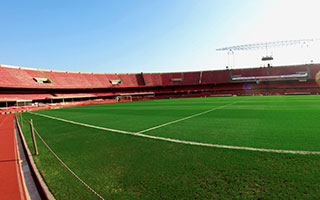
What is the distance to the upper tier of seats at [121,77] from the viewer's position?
40219 millimetres

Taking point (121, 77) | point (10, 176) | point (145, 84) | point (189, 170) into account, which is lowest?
point (10, 176)

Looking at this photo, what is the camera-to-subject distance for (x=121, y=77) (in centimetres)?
6481

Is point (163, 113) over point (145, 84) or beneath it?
beneath

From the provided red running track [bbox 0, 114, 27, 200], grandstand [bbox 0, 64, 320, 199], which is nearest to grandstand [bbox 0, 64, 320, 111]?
grandstand [bbox 0, 64, 320, 199]

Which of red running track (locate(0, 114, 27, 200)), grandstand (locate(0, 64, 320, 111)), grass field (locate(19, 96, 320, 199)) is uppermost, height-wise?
grandstand (locate(0, 64, 320, 111))

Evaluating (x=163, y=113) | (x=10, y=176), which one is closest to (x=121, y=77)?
(x=163, y=113)

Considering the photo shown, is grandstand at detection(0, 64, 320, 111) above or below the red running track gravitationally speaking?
above

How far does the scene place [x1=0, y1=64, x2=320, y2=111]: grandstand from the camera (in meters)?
39.2

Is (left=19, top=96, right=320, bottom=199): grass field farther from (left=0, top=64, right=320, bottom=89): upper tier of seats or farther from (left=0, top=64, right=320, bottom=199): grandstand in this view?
(left=0, top=64, right=320, bottom=89): upper tier of seats

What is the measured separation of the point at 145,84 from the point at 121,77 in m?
10.5

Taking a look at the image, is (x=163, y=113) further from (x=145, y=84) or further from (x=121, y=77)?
(x=121, y=77)

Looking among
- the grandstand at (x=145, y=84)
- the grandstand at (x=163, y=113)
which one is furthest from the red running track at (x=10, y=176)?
the grandstand at (x=145, y=84)

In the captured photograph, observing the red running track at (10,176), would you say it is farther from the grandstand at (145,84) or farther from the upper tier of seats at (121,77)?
the upper tier of seats at (121,77)

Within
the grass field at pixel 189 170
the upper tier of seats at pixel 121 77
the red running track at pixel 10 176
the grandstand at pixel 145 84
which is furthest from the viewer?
the upper tier of seats at pixel 121 77
